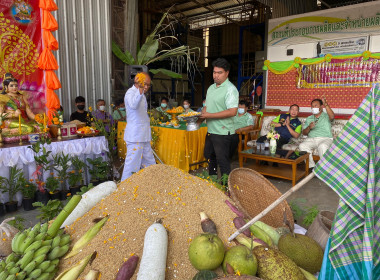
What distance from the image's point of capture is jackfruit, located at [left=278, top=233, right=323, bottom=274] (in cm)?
135

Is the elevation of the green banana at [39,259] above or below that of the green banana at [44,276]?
above

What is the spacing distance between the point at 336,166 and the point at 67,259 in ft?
4.43

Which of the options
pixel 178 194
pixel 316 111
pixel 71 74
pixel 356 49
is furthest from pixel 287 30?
pixel 178 194

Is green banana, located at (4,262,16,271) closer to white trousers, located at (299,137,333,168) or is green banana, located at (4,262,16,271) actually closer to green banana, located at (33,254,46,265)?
green banana, located at (33,254,46,265)

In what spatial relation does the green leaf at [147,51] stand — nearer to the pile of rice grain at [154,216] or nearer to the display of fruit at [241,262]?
the pile of rice grain at [154,216]

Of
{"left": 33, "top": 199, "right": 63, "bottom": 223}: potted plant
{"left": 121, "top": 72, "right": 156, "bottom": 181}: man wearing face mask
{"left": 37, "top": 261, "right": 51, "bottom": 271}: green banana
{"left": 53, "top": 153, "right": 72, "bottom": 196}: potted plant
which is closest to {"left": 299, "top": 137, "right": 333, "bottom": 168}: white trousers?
{"left": 121, "top": 72, "right": 156, "bottom": 181}: man wearing face mask

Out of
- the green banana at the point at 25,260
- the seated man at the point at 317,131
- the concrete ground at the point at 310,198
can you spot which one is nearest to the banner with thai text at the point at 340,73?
the seated man at the point at 317,131

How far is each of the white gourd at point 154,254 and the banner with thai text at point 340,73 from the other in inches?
284

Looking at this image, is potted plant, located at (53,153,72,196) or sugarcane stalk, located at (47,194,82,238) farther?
potted plant, located at (53,153,72,196)

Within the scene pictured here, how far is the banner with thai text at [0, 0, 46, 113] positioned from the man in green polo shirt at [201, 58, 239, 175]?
3459 mm

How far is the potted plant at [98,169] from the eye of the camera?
3.94 metres

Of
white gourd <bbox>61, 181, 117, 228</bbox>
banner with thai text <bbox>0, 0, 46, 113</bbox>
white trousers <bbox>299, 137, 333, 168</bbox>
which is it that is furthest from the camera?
white trousers <bbox>299, 137, 333, 168</bbox>

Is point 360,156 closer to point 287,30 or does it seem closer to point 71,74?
point 71,74

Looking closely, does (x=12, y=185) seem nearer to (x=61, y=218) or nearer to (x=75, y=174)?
(x=75, y=174)
